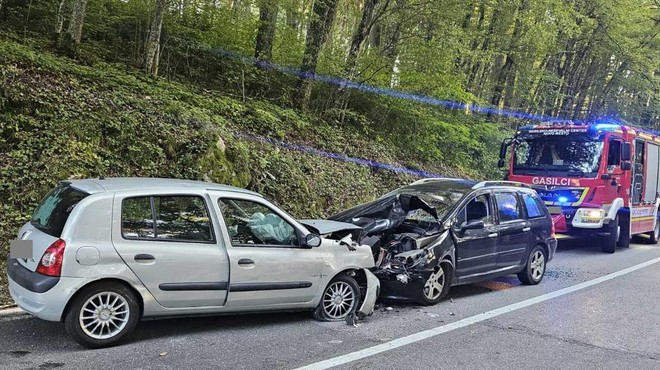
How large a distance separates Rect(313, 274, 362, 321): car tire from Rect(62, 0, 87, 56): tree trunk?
26.0 feet

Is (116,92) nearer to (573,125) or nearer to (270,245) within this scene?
(270,245)

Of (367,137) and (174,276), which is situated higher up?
(367,137)

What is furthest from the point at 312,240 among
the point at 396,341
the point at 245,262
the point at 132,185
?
the point at 132,185

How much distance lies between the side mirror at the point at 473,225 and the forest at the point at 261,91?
394 cm

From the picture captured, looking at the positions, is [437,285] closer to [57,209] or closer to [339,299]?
[339,299]

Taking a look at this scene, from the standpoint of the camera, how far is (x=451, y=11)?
42.8 feet

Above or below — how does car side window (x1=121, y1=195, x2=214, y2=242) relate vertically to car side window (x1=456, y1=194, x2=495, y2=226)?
below

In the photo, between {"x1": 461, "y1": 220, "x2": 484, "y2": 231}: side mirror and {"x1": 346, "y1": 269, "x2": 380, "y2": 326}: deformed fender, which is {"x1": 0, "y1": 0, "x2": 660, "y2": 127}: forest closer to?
{"x1": 461, "y1": 220, "x2": 484, "y2": 231}: side mirror

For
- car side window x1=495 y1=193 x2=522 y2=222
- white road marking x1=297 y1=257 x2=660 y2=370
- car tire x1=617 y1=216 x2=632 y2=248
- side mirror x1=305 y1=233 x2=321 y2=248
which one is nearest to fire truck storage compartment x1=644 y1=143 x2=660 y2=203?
car tire x1=617 y1=216 x2=632 y2=248

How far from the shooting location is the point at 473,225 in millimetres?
7004

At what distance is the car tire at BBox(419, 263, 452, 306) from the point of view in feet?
21.0

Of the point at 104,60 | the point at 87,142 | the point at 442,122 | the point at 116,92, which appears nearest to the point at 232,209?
the point at 87,142

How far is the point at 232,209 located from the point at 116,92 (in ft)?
17.6

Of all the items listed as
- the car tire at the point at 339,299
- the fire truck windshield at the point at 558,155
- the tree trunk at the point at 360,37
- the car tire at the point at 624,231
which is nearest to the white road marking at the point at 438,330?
the car tire at the point at 339,299
